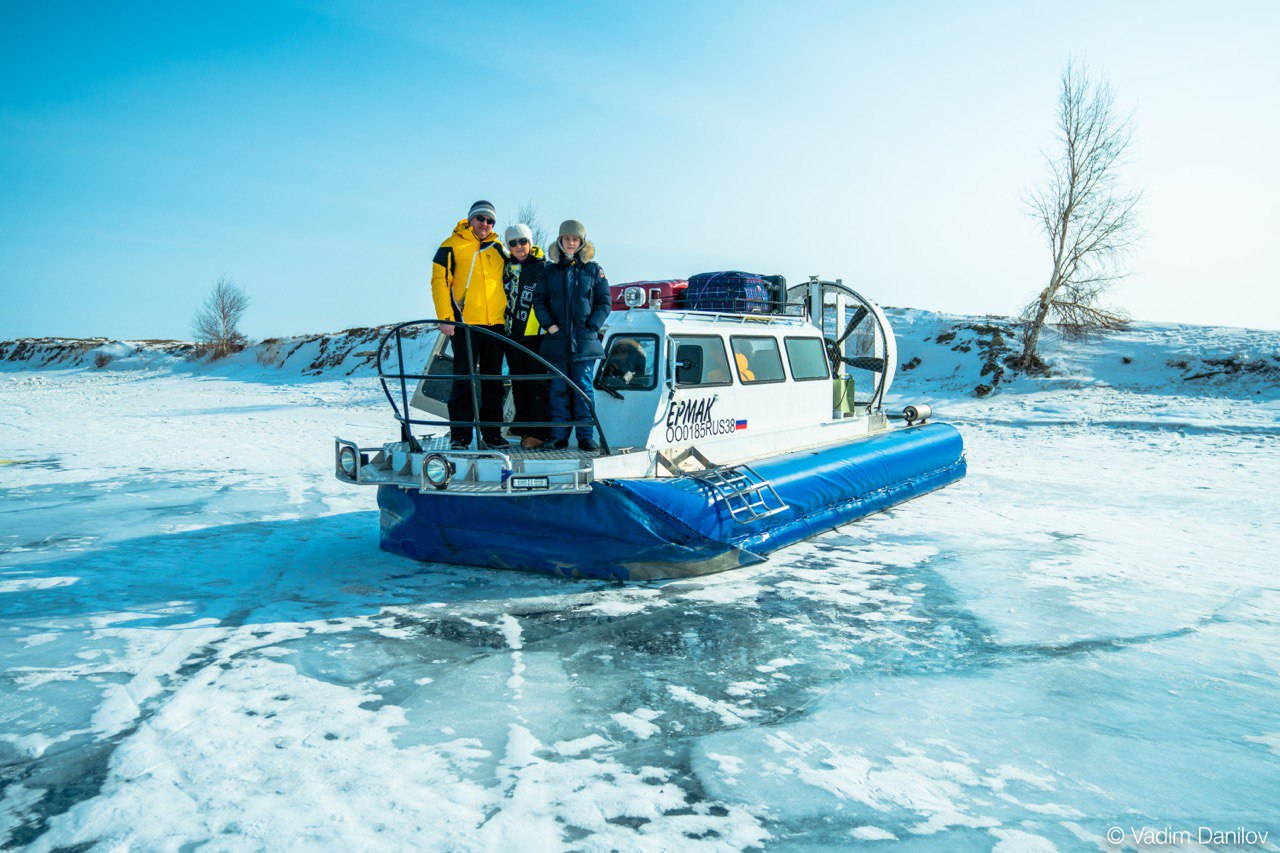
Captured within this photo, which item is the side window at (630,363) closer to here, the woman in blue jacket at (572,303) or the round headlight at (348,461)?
the woman in blue jacket at (572,303)

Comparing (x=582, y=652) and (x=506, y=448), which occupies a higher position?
(x=506, y=448)

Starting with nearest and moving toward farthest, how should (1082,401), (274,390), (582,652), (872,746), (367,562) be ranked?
(872,746), (582,652), (367,562), (1082,401), (274,390)

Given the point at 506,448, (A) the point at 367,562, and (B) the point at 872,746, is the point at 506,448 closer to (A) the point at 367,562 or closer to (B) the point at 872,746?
(A) the point at 367,562

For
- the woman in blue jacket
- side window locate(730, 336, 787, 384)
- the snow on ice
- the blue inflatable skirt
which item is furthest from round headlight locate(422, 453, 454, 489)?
side window locate(730, 336, 787, 384)

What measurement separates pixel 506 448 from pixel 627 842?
342cm

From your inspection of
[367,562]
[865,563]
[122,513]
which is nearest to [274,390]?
[122,513]

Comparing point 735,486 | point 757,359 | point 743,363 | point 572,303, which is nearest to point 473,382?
point 572,303

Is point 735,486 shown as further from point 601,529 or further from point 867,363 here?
point 867,363

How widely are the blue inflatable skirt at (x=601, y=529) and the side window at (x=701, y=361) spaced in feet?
2.37

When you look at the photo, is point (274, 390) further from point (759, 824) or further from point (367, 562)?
point (759, 824)

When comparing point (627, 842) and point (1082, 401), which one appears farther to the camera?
point (1082, 401)

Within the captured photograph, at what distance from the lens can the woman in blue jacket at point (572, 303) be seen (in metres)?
5.21

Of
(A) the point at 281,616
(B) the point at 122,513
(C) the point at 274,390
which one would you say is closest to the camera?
(A) the point at 281,616

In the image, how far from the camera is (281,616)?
14.2 feet
